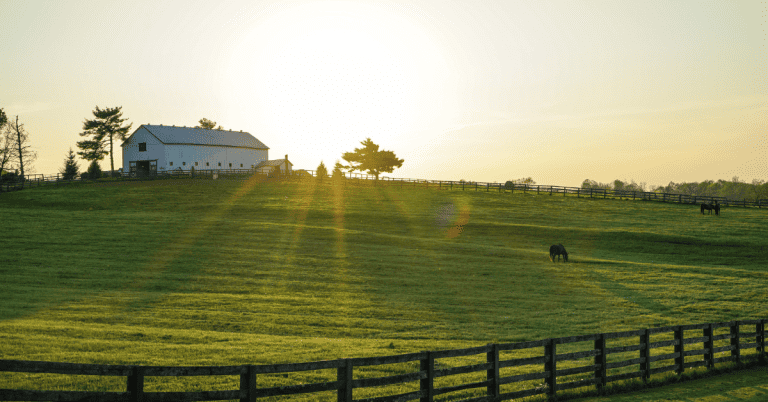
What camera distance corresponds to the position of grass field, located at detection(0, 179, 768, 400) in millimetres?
16359

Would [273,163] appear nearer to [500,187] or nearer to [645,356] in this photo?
[500,187]

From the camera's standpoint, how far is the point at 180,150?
91625 millimetres

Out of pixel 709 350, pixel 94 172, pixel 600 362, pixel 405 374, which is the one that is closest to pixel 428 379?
pixel 405 374

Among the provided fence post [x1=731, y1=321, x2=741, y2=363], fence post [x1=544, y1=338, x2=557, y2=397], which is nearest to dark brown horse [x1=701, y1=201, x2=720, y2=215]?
fence post [x1=731, y1=321, x2=741, y2=363]

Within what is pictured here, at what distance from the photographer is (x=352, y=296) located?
24359 millimetres

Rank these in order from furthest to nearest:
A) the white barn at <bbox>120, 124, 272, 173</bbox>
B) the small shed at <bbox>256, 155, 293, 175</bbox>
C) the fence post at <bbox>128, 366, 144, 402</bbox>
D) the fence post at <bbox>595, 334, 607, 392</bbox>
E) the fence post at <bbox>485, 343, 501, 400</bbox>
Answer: the small shed at <bbox>256, 155, 293, 175</bbox> → the white barn at <bbox>120, 124, 272, 173</bbox> → the fence post at <bbox>595, 334, 607, 392</bbox> → the fence post at <bbox>485, 343, 501, 400</bbox> → the fence post at <bbox>128, 366, 144, 402</bbox>

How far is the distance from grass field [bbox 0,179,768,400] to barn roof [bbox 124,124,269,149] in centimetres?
3328

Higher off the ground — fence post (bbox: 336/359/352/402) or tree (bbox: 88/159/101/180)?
tree (bbox: 88/159/101/180)

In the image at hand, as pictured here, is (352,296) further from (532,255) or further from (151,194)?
(151,194)

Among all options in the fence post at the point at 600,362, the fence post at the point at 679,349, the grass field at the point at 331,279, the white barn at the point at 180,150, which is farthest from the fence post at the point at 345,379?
the white barn at the point at 180,150

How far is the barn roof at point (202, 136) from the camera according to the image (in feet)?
302

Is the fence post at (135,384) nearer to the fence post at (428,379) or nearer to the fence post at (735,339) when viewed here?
the fence post at (428,379)

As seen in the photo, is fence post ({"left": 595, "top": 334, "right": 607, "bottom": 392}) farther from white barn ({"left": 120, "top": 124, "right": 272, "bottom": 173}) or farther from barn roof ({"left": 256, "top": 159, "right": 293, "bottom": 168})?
barn roof ({"left": 256, "top": 159, "right": 293, "bottom": 168})

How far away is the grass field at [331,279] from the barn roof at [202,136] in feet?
109
